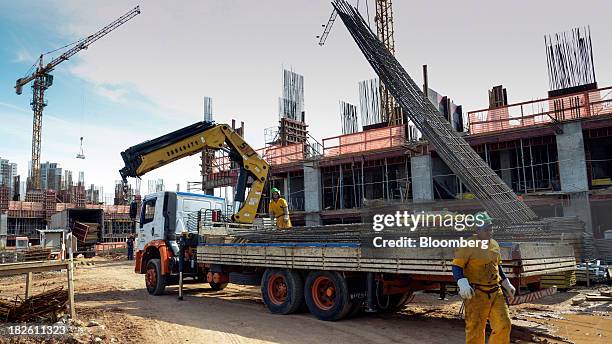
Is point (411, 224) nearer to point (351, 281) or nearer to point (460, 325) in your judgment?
point (351, 281)

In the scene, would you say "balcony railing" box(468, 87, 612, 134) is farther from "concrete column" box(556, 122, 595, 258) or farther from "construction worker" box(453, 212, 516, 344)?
"construction worker" box(453, 212, 516, 344)

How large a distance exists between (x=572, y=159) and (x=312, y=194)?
13305 millimetres

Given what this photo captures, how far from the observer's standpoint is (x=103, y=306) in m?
10.6

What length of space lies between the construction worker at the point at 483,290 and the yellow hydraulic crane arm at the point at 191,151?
8605 millimetres

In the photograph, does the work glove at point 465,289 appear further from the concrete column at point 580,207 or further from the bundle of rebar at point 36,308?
the concrete column at point 580,207

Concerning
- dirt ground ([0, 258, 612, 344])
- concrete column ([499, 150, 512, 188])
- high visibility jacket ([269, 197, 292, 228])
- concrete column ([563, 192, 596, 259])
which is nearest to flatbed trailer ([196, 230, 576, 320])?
dirt ground ([0, 258, 612, 344])

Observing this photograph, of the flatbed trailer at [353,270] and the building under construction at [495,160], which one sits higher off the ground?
the building under construction at [495,160]

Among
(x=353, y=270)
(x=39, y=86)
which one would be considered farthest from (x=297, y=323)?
(x=39, y=86)

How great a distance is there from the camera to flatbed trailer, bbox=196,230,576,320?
6.68m

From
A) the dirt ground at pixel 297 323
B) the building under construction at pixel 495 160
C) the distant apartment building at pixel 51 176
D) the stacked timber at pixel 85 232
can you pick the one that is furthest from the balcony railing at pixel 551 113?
the distant apartment building at pixel 51 176

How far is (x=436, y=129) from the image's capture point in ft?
47.6

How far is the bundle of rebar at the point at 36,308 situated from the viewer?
7215 mm

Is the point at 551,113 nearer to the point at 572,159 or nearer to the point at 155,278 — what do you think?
the point at 572,159

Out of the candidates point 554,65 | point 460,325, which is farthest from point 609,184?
point 460,325
